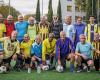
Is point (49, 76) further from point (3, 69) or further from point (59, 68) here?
point (3, 69)

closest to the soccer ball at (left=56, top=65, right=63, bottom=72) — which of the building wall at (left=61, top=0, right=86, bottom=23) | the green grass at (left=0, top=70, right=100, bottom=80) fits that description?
the green grass at (left=0, top=70, right=100, bottom=80)

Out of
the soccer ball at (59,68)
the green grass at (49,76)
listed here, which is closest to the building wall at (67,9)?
the soccer ball at (59,68)

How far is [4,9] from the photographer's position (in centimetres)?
6319

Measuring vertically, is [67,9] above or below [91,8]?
above

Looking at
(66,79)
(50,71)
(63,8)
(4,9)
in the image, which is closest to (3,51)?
(50,71)

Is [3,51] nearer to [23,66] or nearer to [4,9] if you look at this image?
[23,66]

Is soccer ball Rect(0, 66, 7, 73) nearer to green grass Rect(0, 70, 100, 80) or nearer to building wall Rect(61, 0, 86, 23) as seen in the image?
green grass Rect(0, 70, 100, 80)

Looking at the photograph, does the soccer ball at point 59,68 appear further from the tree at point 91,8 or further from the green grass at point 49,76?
the tree at point 91,8

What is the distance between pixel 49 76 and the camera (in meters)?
10.4

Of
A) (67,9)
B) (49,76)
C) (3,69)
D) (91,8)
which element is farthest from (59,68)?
(67,9)

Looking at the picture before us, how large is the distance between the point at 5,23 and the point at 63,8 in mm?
64904

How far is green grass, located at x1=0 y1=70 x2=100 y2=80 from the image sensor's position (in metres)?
10.1

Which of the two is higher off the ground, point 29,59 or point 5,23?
point 5,23

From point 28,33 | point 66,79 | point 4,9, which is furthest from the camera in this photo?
point 4,9
